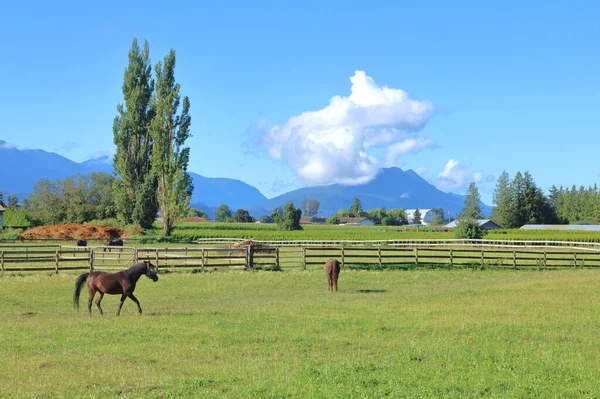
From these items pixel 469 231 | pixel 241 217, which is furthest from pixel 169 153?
pixel 241 217

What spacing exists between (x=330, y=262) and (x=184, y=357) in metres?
12.9

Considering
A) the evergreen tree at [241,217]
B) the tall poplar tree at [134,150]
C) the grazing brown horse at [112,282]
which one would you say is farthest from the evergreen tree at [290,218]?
the evergreen tree at [241,217]

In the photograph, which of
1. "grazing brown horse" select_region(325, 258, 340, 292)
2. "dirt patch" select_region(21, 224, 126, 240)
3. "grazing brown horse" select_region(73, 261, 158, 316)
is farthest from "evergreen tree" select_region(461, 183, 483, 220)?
"grazing brown horse" select_region(73, 261, 158, 316)

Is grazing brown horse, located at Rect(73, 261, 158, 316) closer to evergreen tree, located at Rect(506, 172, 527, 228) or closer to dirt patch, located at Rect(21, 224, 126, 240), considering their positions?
dirt patch, located at Rect(21, 224, 126, 240)

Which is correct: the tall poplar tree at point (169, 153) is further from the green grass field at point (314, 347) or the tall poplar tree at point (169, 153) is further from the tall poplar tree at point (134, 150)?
the green grass field at point (314, 347)

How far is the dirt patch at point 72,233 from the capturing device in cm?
6172

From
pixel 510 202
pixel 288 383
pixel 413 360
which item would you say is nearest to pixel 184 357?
pixel 288 383

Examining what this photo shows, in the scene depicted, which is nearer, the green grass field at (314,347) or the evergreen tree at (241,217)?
the green grass field at (314,347)

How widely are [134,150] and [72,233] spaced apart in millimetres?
10870

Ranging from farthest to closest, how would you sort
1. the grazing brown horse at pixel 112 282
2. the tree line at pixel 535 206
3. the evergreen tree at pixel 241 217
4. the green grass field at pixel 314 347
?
the evergreen tree at pixel 241 217 < the tree line at pixel 535 206 < the grazing brown horse at pixel 112 282 < the green grass field at pixel 314 347

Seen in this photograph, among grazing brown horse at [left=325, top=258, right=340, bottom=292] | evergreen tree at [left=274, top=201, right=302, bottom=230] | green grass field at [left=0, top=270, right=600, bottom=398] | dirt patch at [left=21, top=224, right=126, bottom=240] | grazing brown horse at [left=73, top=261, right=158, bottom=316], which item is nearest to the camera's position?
green grass field at [left=0, top=270, right=600, bottom=398]

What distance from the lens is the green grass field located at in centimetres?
862

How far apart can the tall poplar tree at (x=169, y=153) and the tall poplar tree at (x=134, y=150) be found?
2.00 metres

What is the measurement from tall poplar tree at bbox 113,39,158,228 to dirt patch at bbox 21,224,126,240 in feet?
7.11
